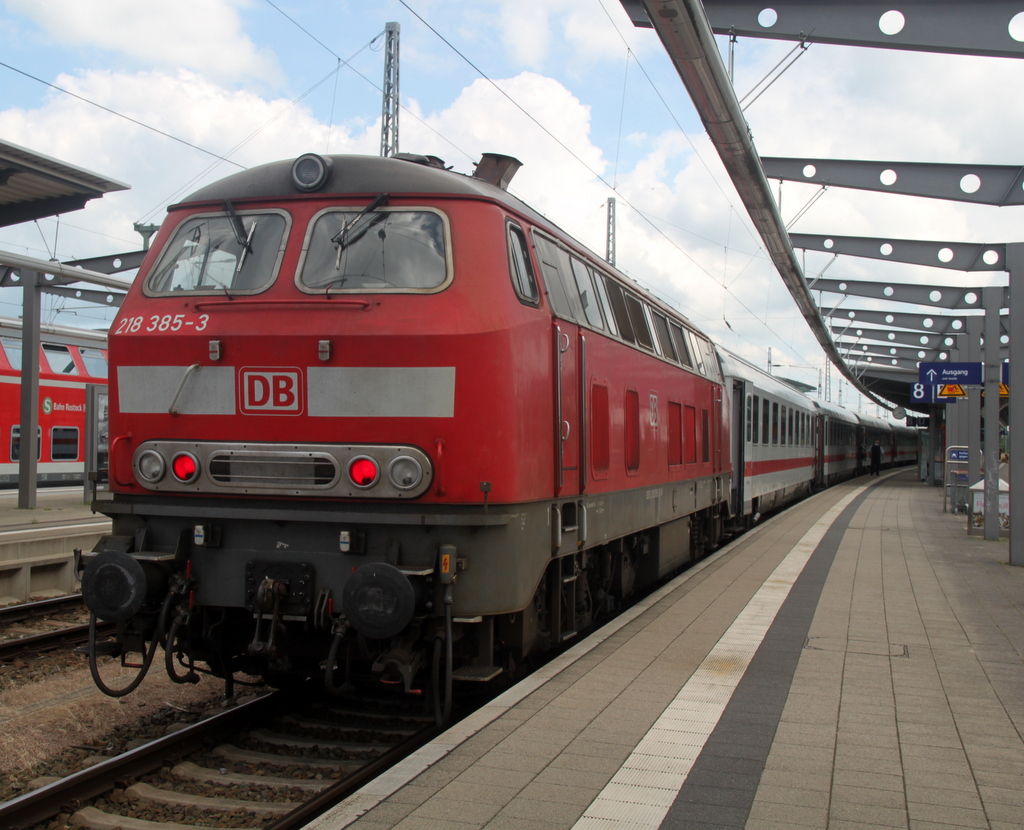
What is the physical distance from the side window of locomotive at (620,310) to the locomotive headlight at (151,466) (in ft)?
13.6

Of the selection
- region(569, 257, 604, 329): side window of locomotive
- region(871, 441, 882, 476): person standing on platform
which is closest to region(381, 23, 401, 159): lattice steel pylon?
region(569, 257, 604, 329): side window of locomotive

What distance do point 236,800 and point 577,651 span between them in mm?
2851

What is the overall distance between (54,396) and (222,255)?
20.4 m

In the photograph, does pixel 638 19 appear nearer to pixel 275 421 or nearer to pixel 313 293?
pixel 313 293

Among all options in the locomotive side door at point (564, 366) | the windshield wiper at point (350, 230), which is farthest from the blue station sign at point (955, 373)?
the windshield wiper at point (350, 230)

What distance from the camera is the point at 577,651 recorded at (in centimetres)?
702

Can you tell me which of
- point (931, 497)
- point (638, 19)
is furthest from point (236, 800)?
point (931, 497)

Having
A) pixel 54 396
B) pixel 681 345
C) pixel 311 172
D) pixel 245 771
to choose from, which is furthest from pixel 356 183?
pixel 54 396

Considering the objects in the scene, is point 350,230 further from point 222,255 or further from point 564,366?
point 564,366

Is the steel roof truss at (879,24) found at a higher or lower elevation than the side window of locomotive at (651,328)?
higher

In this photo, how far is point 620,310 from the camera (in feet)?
28.1

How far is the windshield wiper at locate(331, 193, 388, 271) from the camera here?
230 inches

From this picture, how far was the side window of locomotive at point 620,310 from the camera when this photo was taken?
328 inches

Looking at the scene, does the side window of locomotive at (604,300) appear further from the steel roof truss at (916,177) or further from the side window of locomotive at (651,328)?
the steel roof truss at (916,177)
